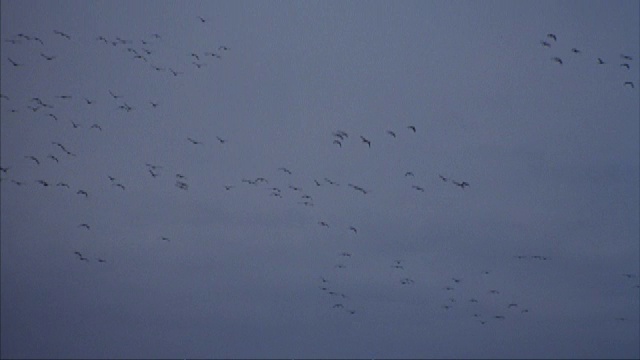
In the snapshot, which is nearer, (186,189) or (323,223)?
(323,223)

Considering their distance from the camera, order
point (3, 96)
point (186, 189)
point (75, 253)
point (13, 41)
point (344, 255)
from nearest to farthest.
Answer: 1. point (13, 41)
2. point (3, 96)
3. point (75, 253)
4. point (344, 255)
5. point (186, 189)

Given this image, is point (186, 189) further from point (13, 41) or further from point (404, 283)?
point (13, 41)

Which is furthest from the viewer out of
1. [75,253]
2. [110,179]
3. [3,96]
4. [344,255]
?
[344,255]

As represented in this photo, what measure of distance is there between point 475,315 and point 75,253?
33.1m

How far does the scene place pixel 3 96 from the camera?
55.2 meters

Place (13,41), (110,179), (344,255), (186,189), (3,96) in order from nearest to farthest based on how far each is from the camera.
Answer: (13,41) < (3,96) < (110,179) < (344,255) < (186,189)

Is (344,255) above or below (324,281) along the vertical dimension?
above

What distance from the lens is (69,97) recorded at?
6625 centimetres

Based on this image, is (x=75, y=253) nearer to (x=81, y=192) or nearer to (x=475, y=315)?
(x=81, y=192)

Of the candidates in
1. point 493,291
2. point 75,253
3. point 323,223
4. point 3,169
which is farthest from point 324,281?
point 3,169

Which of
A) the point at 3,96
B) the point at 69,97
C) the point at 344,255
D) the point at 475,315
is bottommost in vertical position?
the point at 475,315

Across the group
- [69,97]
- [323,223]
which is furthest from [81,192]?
[323,223]

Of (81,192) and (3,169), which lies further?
(81,192)

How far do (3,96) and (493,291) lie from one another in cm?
3929
